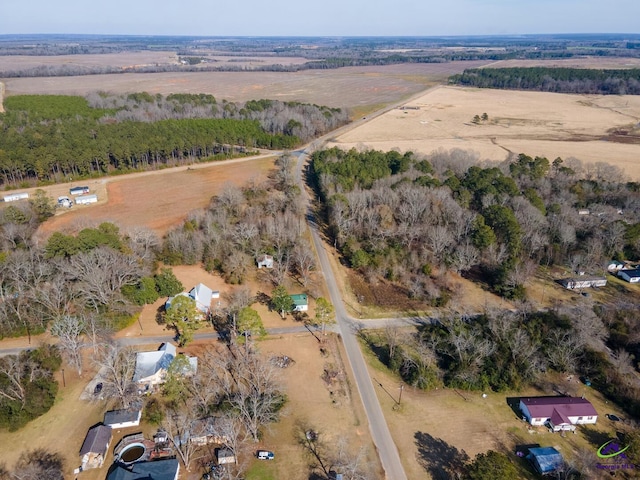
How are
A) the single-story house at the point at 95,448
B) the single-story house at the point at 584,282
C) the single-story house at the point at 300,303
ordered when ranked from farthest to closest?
the single-story house at the point at 584,282, the single-story house at the point at 300,303, the single-story house at the point at 95,448

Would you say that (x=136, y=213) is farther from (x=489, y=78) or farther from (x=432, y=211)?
(x=489, y=78)

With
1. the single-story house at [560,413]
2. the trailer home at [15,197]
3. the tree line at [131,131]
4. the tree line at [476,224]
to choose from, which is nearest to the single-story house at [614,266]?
the tree line at [476,224]

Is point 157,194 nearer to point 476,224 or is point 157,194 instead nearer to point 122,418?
point 122,418

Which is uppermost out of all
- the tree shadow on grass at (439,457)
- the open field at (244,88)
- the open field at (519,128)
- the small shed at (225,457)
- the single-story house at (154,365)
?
the open field at (244,88)

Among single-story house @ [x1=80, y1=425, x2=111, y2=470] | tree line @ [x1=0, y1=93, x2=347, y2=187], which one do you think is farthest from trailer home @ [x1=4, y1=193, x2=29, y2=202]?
single-story house @ [x1=80, y1=425, x2=111, y2=470]

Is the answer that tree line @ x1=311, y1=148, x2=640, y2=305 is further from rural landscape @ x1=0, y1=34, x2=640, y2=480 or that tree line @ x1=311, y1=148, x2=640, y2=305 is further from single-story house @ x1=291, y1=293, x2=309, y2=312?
single-story house @ x1=291, y1=293, x2=309, y2=312

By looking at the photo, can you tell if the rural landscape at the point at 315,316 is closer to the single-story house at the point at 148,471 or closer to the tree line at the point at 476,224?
the single-story house at the point at 148,471
